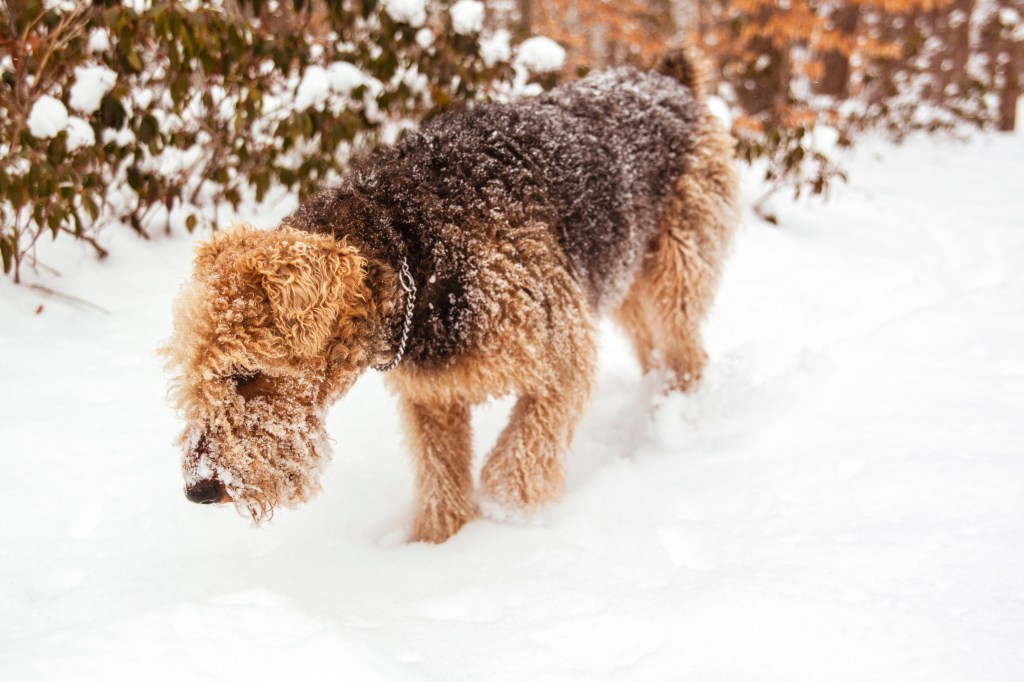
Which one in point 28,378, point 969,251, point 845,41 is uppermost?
point 845,41

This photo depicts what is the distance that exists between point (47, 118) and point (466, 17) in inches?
115

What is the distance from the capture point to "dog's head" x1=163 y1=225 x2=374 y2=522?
1.72 metres

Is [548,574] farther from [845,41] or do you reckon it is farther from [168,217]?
[845,41]

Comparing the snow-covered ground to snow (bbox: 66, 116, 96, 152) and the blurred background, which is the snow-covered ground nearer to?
the blurred background

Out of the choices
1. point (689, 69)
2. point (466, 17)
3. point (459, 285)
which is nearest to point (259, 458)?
point (459, 285)

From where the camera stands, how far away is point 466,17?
4.88 metres

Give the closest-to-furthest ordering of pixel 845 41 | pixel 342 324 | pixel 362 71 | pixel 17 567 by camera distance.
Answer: pixel 342 324
pixel 17 567
pixel 362 71
pixel 845 41

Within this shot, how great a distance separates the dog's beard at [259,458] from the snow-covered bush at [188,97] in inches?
78.8

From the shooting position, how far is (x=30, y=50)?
332 cm

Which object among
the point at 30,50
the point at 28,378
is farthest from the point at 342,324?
the point at 30,50

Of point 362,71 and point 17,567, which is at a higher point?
point 362,71

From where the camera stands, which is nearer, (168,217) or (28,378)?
(28,378)

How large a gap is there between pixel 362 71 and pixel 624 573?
A: 4.08 m

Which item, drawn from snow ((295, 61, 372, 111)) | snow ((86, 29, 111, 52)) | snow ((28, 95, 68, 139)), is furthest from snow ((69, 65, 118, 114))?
snow ((295, 61, 372, 111))
